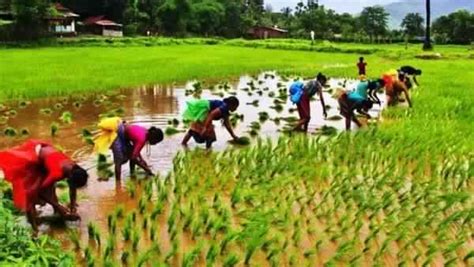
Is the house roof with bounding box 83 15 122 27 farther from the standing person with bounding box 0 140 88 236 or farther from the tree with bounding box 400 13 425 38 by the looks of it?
the standing person with bounding box 0 140 88 236

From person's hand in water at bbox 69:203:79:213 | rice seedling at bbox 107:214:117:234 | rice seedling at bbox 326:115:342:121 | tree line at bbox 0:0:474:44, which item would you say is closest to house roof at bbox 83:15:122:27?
tree line at bbox 0:0:474:44

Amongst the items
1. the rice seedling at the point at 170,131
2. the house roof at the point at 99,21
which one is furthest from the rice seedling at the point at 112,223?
the house roof at the point at 99,21

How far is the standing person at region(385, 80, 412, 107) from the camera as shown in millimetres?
13062

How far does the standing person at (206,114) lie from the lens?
9.37m

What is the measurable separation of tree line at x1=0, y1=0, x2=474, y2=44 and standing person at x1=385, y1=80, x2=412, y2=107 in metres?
34.4

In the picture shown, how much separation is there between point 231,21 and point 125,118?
154ft

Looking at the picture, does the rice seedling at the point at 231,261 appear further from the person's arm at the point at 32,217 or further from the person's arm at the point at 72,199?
the person's arm at the point at 32,217

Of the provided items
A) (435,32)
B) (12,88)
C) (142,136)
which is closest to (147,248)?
(142,136)

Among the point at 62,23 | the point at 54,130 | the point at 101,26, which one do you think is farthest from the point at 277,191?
the point at 101,26

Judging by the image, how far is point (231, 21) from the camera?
58.5 m

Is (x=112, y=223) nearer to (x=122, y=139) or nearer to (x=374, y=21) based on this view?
(x=122, y=139)

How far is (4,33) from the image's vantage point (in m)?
38.4

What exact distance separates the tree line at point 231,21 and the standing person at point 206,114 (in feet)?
128

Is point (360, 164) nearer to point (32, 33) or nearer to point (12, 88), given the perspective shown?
point (12, 88)
